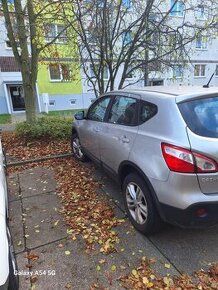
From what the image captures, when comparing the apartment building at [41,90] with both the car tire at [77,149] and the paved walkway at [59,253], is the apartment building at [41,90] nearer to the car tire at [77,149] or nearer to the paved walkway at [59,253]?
the car tire at [77,149]

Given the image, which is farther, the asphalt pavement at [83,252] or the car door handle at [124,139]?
the car door handle at [124,139]

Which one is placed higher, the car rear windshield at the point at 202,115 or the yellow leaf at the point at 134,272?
the car rear windshield at the point at 202,115

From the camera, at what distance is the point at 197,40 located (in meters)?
7.23

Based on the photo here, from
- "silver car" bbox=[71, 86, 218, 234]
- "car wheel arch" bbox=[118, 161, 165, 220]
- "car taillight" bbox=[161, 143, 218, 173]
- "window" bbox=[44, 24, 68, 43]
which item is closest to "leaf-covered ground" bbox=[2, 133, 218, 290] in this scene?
"silver car" bbox=[71, 86, 218, 234]

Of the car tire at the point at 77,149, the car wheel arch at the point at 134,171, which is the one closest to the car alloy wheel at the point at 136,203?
the car wheel arch at the point at 134,171

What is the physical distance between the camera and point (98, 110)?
4285 millimetres

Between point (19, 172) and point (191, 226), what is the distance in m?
3.94

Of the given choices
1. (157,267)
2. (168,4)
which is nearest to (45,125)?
(168,4)

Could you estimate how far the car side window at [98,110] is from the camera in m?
3.99

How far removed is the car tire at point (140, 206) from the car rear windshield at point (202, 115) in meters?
0.86

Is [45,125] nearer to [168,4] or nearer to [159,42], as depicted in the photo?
[159,42]

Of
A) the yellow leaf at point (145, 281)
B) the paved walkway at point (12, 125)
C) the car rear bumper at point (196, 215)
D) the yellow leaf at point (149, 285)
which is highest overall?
the car rear bumper at point (196, 215)

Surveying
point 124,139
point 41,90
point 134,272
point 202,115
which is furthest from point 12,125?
point 202,115

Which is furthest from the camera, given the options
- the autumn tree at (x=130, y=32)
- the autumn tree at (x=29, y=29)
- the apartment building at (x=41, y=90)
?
the apartment building at (x=41, y=90)
